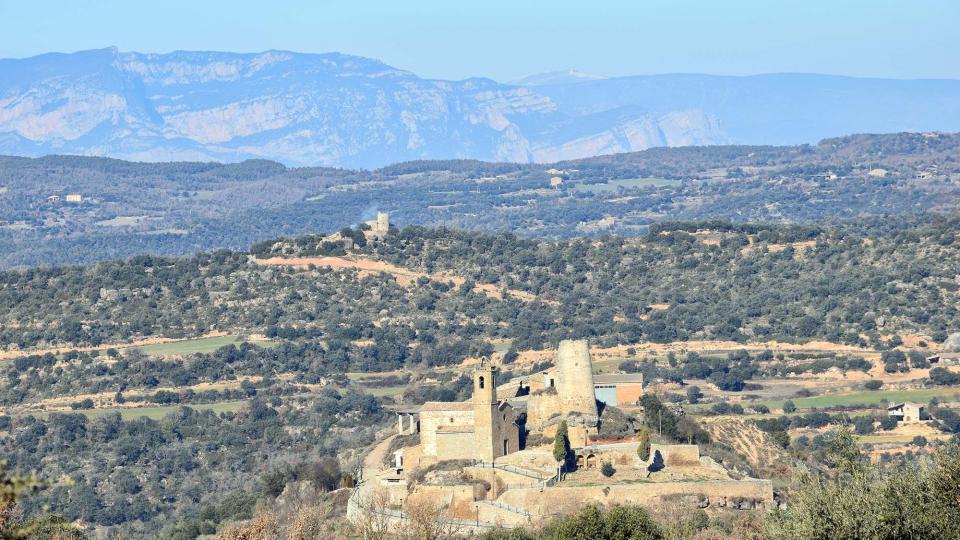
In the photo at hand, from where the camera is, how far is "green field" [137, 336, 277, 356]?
99938 mm

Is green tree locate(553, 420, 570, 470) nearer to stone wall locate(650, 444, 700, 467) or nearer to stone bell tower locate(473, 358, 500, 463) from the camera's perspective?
stone bell tower locate(473, 358, 500, 463)

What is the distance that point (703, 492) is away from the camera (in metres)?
46.9

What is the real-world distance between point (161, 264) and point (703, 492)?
269 ft

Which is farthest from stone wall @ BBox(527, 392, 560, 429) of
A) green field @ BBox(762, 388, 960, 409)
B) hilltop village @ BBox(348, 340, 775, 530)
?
green field @ BBox(762, 388, 960, 409)

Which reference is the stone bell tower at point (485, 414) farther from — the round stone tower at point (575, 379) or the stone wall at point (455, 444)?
the round stone tower at point (575, 379)

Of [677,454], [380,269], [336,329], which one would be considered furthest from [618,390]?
[380,269]

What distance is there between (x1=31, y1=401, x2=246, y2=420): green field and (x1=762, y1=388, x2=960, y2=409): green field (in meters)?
25.3

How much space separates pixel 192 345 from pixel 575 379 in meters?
53.7

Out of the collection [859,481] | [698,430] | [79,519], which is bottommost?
[79,519]

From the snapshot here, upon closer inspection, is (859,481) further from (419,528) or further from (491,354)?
(491,354)

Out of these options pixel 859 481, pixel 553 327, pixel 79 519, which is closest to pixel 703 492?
pixel 859 481

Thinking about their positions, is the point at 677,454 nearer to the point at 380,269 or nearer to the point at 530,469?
the point at 530,469

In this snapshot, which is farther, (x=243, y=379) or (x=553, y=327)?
(x=553, y=327)

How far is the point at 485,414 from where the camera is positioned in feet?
155
